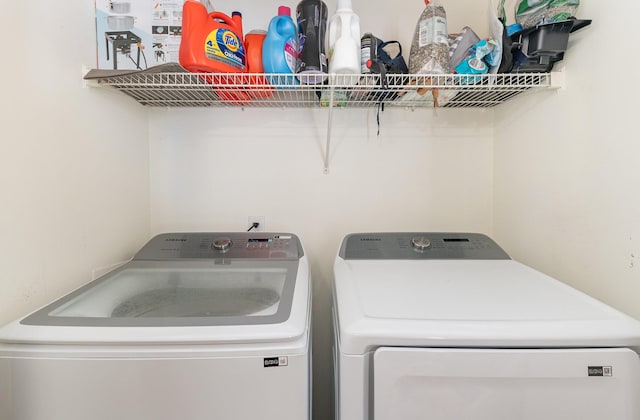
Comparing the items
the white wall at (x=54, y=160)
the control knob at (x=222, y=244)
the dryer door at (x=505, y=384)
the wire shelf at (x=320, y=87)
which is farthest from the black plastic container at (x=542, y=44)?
the white wall at (x=54, y=160)

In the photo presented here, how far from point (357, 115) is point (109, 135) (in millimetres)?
1257

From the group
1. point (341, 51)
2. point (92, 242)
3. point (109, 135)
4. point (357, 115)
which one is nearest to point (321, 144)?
point (357, 115)

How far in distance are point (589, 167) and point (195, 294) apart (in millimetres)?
1557

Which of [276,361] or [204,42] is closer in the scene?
[276,361]

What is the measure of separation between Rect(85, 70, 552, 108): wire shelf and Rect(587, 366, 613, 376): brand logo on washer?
3.50 ft

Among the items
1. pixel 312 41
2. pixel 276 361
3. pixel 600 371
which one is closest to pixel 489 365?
pixel 600 371

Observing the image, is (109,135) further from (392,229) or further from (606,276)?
(606,276)

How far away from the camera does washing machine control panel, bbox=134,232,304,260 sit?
1.52 metres

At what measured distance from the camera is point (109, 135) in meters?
1.46

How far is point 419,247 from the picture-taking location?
5.05 feet

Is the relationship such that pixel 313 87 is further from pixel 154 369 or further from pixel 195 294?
pixel 154 369

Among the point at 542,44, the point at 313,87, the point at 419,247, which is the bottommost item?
the point at 419,247

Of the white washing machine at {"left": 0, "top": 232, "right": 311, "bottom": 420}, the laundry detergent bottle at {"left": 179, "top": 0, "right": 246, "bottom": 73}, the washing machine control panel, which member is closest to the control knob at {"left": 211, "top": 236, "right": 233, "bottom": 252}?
the washing machine control panel

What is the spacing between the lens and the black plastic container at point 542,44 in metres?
1.19
